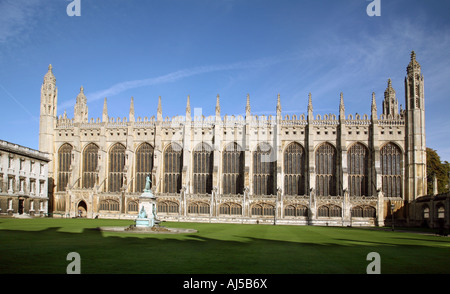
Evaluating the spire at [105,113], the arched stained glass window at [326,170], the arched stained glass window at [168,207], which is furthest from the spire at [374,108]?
the spire at [105,113]

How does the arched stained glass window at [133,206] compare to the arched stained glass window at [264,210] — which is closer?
the arched stained glass window at [264,210]

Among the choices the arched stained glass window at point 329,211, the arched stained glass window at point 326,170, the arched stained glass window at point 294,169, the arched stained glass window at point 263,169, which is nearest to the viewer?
the arched stained glass window at point 329,211

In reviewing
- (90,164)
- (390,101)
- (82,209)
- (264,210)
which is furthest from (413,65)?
(82,209)

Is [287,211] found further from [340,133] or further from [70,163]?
[70,163]

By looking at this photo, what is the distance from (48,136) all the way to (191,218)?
26.9 m

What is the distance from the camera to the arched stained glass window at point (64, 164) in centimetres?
6638

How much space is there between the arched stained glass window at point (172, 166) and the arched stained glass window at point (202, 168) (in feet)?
7.56

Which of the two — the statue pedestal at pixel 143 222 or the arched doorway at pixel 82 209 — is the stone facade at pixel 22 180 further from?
the statue pedestal at pixel 143 222

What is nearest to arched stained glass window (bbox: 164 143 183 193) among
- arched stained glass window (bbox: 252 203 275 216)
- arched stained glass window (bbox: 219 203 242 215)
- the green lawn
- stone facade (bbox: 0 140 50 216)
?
arched stained glass window (bbox: 219 203 242 215)

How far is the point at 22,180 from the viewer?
56625mm

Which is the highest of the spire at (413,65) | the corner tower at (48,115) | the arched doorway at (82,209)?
the spire at (413,65)

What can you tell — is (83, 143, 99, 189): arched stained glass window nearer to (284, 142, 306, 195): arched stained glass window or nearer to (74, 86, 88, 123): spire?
(74, 86, 88, 123): spire

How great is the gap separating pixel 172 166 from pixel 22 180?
20.2 metres

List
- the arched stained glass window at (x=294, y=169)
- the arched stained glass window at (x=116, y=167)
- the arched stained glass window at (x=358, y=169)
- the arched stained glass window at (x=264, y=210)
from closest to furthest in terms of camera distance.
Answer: the arched stained glass window at (x=264, y=210)
the arched stained glass window at (x=358, y=169)
the arched stained glass window at (x=294, y=169)
the arched stained glass window at (x=116, y=167)
